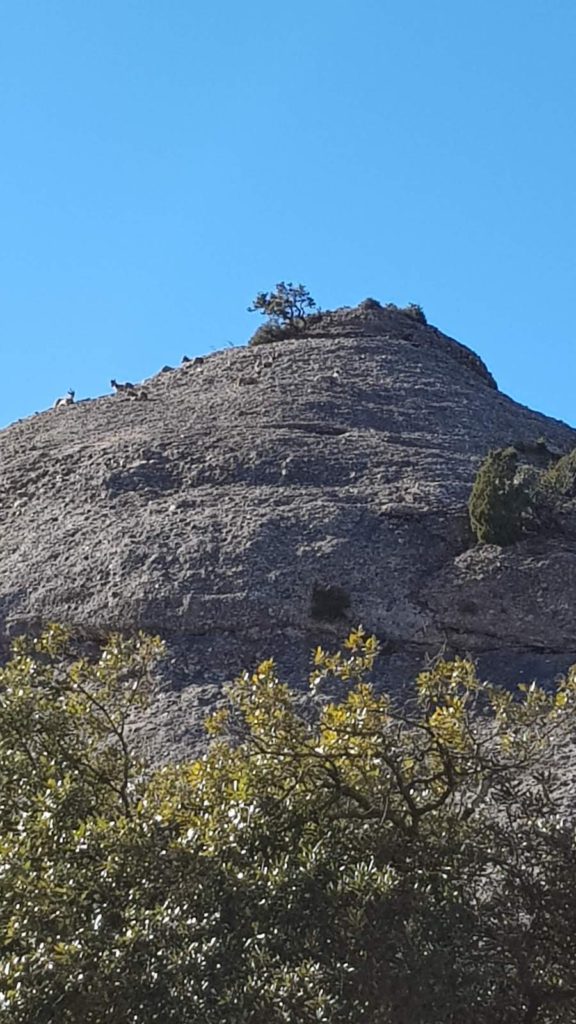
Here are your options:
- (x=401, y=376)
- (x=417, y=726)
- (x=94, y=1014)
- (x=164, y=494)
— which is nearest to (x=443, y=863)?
(x=417, y=726)

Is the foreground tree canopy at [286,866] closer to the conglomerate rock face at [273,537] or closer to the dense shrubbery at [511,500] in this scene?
the conglomerate rock face at [273,537]

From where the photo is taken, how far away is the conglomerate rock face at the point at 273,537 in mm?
18844

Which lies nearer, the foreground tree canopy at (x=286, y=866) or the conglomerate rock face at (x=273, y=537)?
the foreground tree canopy at (x=286, y=866)

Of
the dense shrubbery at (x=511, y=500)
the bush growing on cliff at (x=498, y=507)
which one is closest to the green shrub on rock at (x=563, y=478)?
the dense shrubbery at (x=511, y=500)

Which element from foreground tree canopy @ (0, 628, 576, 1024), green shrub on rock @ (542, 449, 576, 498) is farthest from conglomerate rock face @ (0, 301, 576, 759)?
foreground tree canopy @ (0, 628, 576, 1024)

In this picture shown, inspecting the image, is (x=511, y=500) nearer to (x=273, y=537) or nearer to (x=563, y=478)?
(x=563, y=478)

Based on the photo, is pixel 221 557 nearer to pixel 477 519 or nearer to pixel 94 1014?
pixel 477 519

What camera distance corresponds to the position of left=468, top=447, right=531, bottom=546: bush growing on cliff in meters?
20.9

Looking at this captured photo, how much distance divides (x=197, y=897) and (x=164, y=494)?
15.0 m

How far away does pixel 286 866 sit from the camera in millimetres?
8891

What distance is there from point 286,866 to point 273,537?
1210 cm

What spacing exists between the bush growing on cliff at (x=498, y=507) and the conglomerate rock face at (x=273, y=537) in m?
0.22

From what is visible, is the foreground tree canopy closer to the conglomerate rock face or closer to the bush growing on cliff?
the conglomerate rock face

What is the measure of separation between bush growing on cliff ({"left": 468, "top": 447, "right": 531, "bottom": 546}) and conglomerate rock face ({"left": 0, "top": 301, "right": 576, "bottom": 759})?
22 cm
